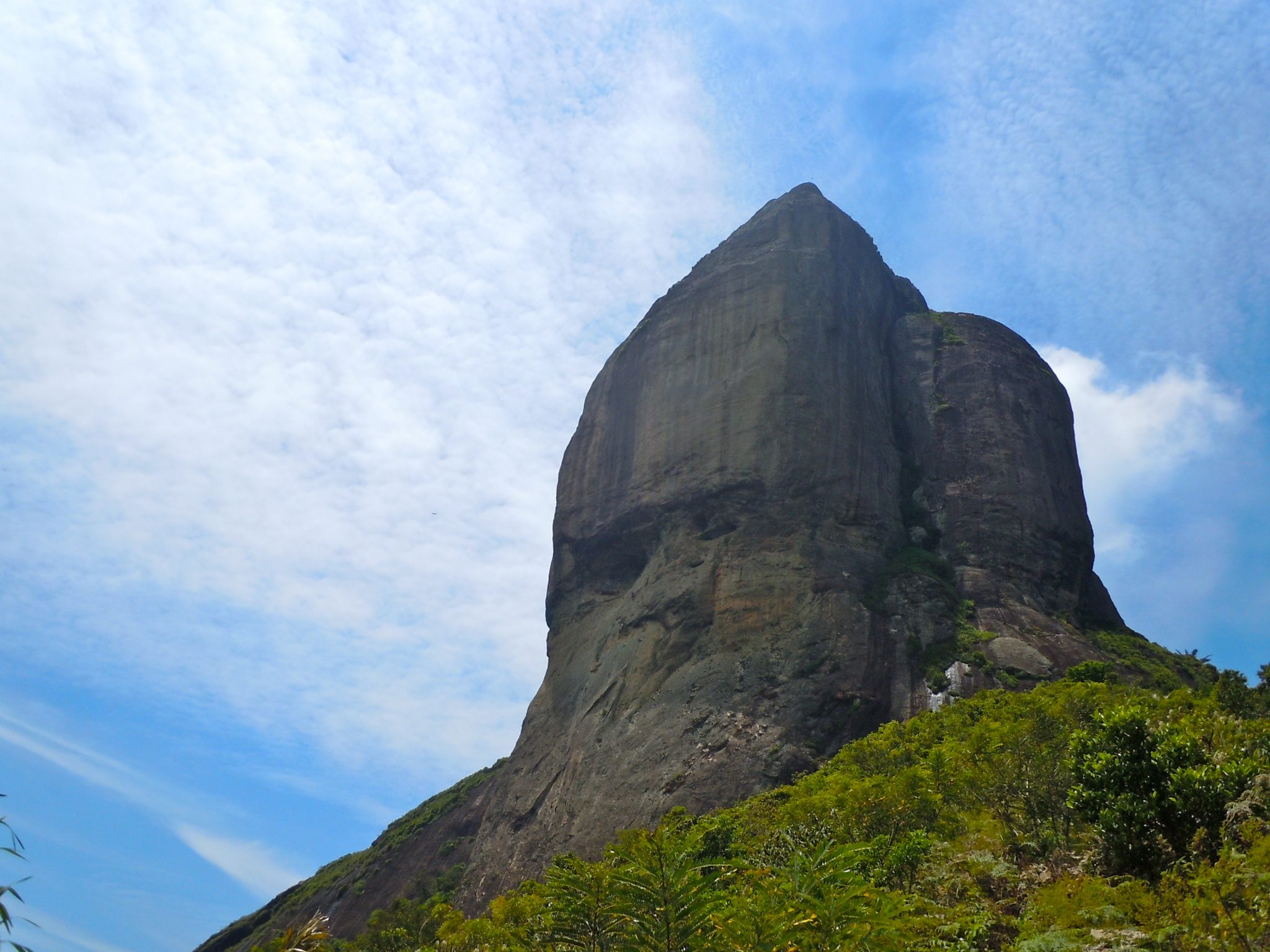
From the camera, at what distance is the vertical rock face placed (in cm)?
3706

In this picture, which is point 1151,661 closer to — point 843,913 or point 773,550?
point 773,550

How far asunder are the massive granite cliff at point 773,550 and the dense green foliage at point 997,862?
1479 cm

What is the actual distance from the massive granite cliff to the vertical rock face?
13cm

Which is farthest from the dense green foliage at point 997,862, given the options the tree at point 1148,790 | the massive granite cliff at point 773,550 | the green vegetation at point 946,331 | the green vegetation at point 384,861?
the green vegetation at point 946,331

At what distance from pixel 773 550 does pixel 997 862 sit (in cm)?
2632

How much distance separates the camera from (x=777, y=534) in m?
42.3

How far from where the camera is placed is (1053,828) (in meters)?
16.0

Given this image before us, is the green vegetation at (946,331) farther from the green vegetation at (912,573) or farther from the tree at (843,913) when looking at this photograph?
the tree at (843,913)

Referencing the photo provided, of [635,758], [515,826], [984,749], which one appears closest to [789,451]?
[635,758]

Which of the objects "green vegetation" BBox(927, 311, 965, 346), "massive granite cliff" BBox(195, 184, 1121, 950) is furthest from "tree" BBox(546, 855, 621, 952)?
"green vegetation" BBox(927, 311, 965, 346)

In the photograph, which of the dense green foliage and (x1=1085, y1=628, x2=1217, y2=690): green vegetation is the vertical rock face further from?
the dense green foliage

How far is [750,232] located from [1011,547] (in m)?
23.0

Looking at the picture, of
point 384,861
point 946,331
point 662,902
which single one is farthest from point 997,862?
point 384,861

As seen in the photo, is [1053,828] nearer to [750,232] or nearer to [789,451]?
[789,451]
